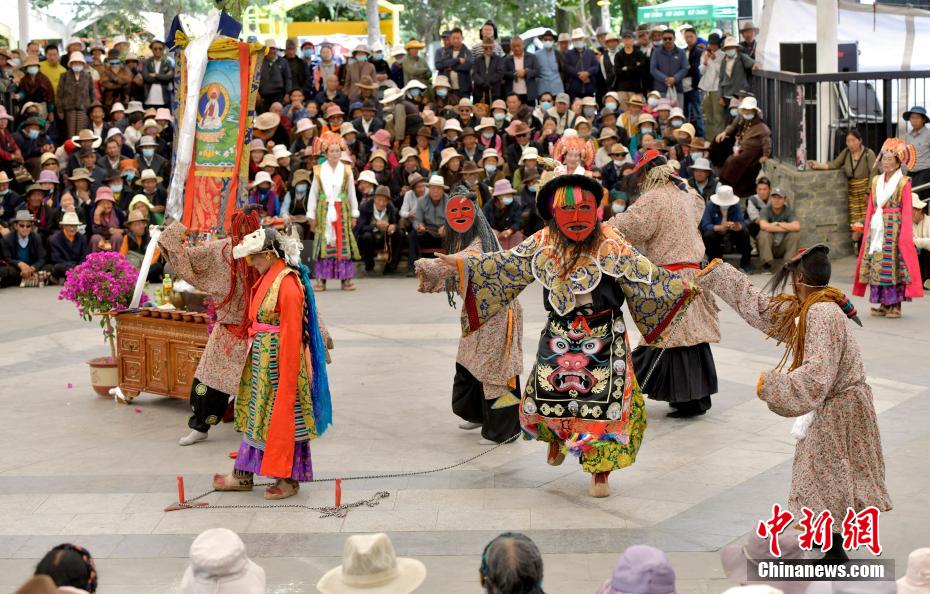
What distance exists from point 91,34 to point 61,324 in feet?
81.6

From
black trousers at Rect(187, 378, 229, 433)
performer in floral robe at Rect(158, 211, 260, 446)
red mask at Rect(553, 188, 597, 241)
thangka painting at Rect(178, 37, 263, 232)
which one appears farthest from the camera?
thangka painting at Rect(178, 37, 263, 232)

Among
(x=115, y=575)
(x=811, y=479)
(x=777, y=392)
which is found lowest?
(x=115, y=575)

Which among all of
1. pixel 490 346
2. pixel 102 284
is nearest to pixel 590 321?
pixel 490 346

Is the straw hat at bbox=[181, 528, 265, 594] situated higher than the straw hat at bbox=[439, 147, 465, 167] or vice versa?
the straw hat at bbox=[439, 147, 465, 167]

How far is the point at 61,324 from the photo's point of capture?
13156 mm

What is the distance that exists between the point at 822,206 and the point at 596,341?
9.30m

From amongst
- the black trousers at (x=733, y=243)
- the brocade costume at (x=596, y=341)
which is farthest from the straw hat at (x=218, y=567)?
the black trousers at (x=733, y=243)

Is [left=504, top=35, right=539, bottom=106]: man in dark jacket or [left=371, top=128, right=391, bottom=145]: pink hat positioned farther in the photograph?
[left=504, top=35, right=539, bottom=106]: man in dark jacket

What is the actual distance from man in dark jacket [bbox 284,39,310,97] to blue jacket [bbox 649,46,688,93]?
5.21 meters

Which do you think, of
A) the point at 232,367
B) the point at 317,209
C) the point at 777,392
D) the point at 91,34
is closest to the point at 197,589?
the point at 777,392

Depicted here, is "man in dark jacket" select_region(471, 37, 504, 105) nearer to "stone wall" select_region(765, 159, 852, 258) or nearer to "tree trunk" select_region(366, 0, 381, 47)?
"stone wall" select_region(765, 159, 852, 258)

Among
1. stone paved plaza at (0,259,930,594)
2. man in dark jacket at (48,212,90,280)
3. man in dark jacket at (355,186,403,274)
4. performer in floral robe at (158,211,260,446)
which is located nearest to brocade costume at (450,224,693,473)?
stone paved plaza at (0,259,930,594)

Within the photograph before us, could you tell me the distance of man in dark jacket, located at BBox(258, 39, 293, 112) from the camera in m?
19.7

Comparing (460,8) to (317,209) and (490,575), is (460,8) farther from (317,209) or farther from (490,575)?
(490,575)
